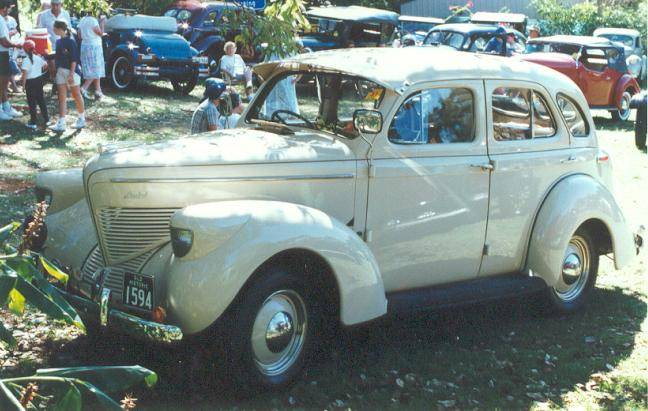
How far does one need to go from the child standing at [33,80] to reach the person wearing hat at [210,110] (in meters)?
5.27

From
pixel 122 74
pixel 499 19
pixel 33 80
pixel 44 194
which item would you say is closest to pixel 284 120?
pixel 44 194

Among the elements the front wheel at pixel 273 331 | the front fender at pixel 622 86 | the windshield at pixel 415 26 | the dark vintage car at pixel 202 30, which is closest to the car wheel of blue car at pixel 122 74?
the dark vintage car at pixel 202 30

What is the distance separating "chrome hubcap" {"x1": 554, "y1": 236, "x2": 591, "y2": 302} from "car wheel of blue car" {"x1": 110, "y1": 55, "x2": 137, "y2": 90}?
12223 millimetres

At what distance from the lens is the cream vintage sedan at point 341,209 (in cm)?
463

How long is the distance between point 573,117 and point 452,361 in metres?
2.35

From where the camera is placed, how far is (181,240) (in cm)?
452

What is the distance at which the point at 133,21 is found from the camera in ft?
59.0

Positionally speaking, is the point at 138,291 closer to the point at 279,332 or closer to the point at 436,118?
the point at 279,332

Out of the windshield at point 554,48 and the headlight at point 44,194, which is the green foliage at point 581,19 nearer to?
the windshield at point 554,48

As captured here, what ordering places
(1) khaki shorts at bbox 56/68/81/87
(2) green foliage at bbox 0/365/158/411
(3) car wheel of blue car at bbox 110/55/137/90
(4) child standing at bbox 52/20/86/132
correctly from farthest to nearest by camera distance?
(3) car wheel of blue car at bbox 110/55/137/90, (1) khaki shorts at bbox 56/68/81/87, (4) child standing at bbox 52/20/86/132, (2) green foliage at bbox 0/365/158/411

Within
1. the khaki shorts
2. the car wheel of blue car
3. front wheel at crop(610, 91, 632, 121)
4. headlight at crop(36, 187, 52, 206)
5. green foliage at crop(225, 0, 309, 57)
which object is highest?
green foliage at crop(225, 0, 309, 57)

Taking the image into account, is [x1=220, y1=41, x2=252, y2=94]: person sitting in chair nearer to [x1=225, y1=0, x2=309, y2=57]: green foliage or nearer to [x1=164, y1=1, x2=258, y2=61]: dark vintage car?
[x1=164, y1=1, x2=258, y2=61]: dark vintage car

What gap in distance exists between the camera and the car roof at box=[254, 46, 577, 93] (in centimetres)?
577

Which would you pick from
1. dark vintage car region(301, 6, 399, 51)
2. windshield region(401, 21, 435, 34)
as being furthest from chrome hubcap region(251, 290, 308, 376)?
windshield region(401, 21, 435, 34)
